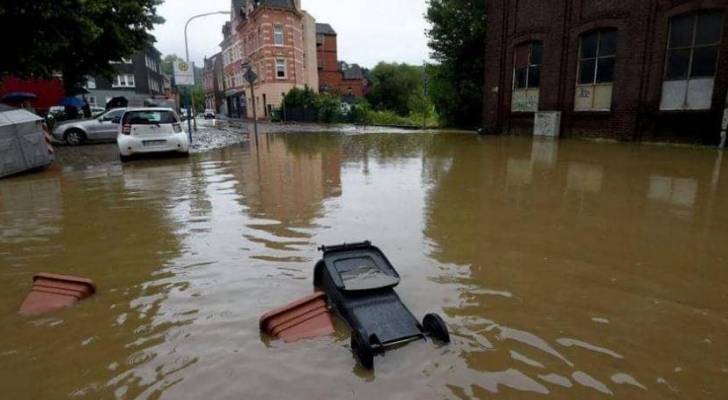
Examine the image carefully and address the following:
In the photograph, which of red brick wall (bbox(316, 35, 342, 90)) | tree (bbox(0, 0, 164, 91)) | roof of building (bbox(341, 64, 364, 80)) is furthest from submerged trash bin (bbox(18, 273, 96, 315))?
roof of building (bbox(341, 64, 364, 80))

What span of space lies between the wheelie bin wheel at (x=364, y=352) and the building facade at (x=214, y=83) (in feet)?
272

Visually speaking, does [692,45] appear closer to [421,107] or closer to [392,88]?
[421,107]

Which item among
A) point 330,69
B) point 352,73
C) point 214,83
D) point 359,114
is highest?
point 330,69

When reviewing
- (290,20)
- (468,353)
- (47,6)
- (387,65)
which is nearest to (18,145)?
(47,6)

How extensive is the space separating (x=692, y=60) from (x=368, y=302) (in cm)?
1761

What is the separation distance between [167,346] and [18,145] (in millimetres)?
11005

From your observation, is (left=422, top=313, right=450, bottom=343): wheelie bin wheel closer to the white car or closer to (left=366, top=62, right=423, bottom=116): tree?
the white car

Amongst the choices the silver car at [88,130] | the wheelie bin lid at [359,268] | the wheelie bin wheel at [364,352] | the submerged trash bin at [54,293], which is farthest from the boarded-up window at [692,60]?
the silver car at [88,130]

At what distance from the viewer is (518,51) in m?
22.0

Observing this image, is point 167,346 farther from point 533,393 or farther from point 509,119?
point 509,119

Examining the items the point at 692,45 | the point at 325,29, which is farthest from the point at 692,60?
the point at 325,29

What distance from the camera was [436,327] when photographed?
3.11m

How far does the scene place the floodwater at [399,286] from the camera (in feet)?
8.98

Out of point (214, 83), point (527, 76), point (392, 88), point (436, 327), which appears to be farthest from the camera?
point (214, 83)
